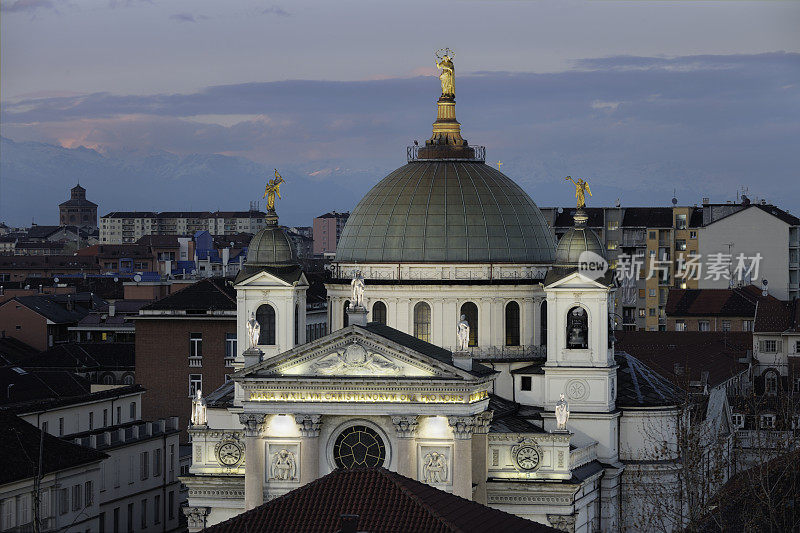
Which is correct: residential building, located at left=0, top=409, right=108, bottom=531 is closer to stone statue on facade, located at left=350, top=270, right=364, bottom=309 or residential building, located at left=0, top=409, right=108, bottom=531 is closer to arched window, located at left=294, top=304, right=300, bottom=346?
arched window, located at left=294, top=304, right=300, bottom=346

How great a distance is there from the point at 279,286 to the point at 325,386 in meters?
9.90

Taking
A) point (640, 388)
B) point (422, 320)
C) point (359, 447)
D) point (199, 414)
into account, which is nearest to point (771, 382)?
point (640, 388)

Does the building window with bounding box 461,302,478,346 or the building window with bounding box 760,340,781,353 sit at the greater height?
the building window with bounding box 461,302,478,346

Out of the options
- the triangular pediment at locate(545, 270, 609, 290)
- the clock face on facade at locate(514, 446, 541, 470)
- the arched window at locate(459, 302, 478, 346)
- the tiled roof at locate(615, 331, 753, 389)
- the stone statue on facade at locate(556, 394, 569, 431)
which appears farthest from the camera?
the tiled roof at locate(615, 331, 753, 389)

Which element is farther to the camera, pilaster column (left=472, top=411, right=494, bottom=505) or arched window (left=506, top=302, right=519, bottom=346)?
arched window (left=506, top=302, right=519, bottom=346)

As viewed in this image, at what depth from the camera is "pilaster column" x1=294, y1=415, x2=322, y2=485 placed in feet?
258

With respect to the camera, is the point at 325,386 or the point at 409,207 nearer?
the point at 325,386

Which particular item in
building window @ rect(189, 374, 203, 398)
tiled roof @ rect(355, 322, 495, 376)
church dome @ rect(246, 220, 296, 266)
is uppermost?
church dome @ rect(246, 220, 296, 266)

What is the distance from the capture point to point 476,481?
79.7 m

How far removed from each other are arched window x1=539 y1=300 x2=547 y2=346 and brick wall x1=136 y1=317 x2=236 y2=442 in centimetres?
3880

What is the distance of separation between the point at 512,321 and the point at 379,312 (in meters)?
6.35

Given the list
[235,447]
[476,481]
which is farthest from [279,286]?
[476,481]

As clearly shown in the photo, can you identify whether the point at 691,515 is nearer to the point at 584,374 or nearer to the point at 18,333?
the point at 584,374

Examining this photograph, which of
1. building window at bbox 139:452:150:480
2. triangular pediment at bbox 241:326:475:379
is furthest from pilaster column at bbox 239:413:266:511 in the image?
building window at bbox 139:452:150:480
